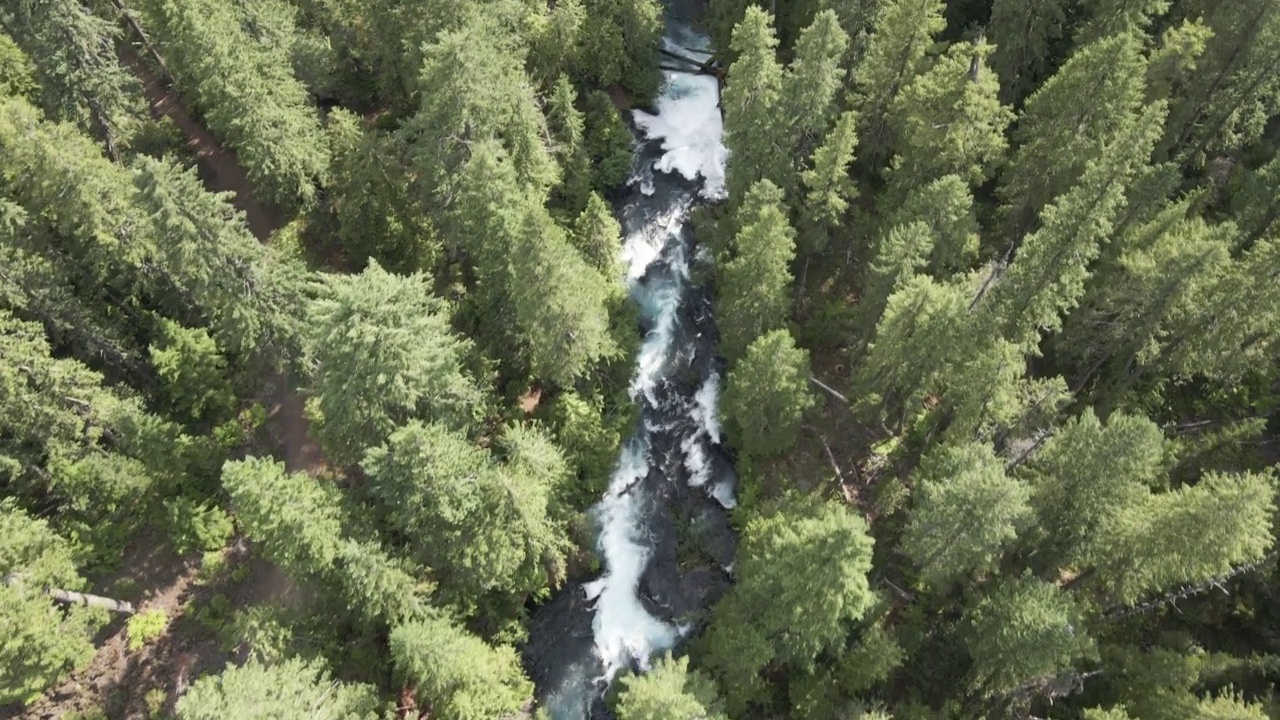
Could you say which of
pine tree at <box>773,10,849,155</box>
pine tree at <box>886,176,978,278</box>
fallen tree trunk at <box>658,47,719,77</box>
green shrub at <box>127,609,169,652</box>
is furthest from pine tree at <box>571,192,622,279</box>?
green shrub at <box>127,609,169,652</box>

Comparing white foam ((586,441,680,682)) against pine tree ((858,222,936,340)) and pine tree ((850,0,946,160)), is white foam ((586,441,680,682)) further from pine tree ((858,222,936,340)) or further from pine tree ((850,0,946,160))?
pine tree ((850,0,946,160))

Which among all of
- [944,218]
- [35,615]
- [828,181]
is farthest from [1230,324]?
[35,615]

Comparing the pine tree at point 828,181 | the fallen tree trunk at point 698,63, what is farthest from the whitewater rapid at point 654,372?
the pine tree at point 828,181

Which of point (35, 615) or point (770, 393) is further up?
point (770, 393)

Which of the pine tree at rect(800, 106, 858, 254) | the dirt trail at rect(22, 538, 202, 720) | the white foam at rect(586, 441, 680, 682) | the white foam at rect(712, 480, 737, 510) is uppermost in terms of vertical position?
the pine tree at rect(800, 106, 858, 254)

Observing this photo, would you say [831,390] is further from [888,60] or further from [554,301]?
[888,60]

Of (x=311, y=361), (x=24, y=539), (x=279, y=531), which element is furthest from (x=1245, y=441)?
(x=24, y=539)
